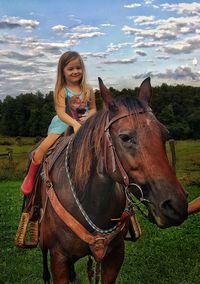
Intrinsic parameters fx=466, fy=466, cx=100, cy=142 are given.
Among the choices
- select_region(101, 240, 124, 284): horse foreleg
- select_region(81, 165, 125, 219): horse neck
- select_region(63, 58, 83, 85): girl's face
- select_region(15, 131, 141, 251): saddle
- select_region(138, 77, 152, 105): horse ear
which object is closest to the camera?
select_region(138, 77, 152, 105): horse ear

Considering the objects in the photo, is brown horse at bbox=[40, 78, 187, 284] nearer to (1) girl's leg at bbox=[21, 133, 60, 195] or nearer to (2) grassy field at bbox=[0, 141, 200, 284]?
(1) girl's leg at bbox=[21, 133, 60, 195]

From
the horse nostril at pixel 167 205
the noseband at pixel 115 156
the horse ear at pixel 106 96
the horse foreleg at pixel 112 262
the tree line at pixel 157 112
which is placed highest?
the horse ear at pixel 106 96

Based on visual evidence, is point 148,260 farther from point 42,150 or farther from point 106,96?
point 106,96

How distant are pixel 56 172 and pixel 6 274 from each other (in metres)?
3.27

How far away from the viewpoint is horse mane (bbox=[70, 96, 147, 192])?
10.0 ft

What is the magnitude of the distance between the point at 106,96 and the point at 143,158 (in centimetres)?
53

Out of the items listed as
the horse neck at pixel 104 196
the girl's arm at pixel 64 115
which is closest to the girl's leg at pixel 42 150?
the girl's arm at pixel 64 115

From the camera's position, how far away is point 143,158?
2.77 m

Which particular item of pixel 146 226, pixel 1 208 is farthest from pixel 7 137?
pixel 146 226

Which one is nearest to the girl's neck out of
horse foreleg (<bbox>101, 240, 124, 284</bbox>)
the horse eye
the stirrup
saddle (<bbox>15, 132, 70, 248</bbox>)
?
saddle (<bbox>15, 132, 70, 248</bbox>)

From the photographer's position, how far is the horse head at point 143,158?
2686 millimetres

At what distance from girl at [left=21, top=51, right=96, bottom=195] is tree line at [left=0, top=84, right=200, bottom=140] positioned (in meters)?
3.84

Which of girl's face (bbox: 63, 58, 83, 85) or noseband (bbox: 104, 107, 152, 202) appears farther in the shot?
girl's face (bbox: 63, 58, 83, 85)

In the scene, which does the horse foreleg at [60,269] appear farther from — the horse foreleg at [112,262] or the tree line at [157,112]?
the tree line at [157,112]
